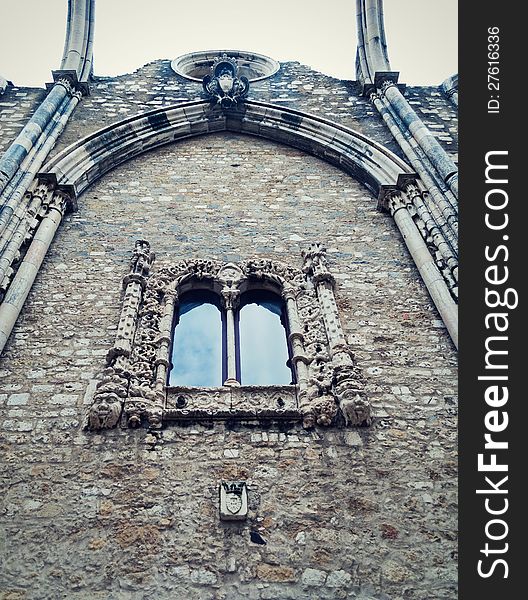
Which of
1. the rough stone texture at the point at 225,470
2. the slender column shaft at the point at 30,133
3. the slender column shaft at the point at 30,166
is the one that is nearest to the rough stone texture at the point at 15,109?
the slender column shaft at the point at 30,133

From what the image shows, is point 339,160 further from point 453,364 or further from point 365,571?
point 365,571

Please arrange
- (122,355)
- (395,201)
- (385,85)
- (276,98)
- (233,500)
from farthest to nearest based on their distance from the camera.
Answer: (276,98), (385,85), (395,201), (122,355), (233,500)

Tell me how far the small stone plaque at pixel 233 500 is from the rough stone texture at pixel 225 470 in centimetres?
8

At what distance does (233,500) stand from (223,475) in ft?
0.97

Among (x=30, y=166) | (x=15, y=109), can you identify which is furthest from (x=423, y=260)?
(x=15, y=109)

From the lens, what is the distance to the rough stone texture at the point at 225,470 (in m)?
4.55

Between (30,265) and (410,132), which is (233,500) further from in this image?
(410,132)

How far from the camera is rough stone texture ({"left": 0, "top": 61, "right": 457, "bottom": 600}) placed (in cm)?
455

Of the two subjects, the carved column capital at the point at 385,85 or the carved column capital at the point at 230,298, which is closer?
the carved column capital at the point at 230,298

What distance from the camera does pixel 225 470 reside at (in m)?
5.28

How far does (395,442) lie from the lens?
556cm

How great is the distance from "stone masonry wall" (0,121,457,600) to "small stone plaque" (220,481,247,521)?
3.2 inches

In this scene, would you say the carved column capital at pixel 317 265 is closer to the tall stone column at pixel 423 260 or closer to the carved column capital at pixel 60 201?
the tall stone column at pixel 423 260

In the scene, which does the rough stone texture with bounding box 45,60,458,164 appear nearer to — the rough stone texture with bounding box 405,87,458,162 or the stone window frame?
the rough stone texture with bounding box 405,87,458,162
